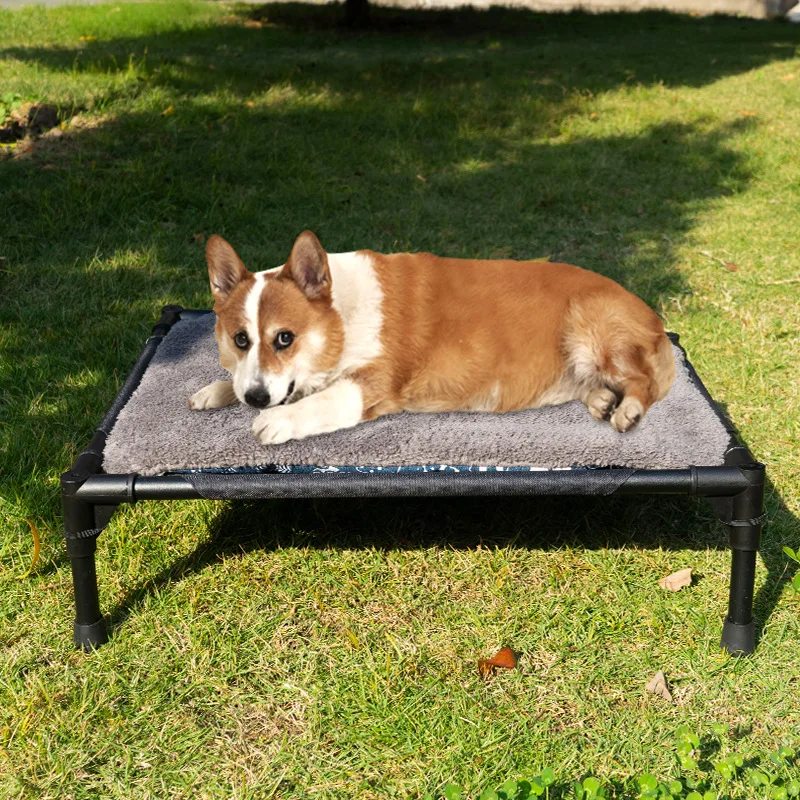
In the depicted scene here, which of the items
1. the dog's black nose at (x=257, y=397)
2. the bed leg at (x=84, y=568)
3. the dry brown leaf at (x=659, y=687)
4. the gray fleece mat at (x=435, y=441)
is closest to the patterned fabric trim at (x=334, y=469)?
the gray fleece mat at (x=435, y=441)

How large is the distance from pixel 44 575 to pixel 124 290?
107 inches

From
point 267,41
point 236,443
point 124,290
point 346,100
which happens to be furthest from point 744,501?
point 267,41

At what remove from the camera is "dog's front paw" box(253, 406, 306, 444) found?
303 cm

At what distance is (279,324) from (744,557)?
170 cm

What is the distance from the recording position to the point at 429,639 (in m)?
3.11

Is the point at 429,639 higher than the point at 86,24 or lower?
lower

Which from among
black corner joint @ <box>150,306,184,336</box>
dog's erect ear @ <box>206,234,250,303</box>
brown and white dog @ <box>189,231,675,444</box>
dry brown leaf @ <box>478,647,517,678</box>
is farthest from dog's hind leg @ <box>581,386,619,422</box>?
black corner joint @ <box>150,306,184,336</box>

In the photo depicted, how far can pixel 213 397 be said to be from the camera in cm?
338

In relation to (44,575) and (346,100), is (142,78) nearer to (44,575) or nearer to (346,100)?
(346,100)

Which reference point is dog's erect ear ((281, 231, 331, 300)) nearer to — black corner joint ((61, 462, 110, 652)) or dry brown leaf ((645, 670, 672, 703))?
black corner joint ((61, 462, 110, 652))

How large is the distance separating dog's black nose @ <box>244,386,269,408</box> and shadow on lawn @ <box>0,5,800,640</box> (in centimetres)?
82

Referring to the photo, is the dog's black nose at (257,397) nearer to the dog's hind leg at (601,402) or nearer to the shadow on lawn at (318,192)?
the shadow on lawn at (318,192)

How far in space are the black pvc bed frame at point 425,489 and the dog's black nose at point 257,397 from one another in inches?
9.5

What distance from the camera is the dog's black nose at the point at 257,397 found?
2.98m
